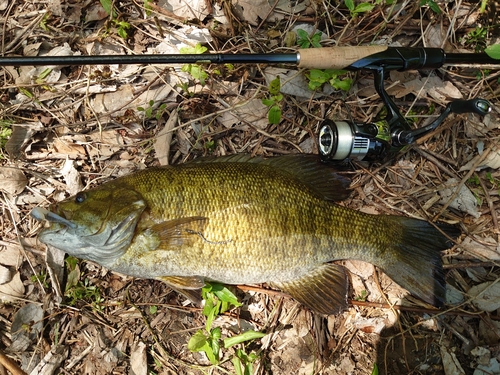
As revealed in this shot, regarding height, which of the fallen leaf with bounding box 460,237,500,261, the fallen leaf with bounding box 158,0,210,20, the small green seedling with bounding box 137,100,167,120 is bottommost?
the fallen leaf with bounding box 460,237,500,261

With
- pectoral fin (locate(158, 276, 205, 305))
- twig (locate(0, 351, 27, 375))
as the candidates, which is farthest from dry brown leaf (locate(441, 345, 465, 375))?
twig (locate(0, 351, 27, 375))

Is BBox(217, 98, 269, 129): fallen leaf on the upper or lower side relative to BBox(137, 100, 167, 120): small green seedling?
lower

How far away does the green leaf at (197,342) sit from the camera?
9.09 feet

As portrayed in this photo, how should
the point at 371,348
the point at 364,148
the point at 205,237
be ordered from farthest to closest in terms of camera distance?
the point at 371,348 → the point at 364,148 → the point at 205,237

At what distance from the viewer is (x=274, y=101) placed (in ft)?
9.61

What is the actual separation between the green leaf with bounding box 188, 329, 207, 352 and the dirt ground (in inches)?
9.2

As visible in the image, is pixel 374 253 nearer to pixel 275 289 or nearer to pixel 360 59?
pixel 275 289

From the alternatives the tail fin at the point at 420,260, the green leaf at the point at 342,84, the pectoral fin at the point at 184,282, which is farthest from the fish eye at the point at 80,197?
the tail fin at the point at 420,260

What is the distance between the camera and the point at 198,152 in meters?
3.06

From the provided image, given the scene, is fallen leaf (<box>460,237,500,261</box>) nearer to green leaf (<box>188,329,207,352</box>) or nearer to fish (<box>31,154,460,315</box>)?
fish (<box>31,154,460,315</box>)

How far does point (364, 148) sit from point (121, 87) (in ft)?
6.68

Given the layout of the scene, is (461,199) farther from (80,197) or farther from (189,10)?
(80,197)

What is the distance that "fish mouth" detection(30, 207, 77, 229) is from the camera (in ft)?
7.63

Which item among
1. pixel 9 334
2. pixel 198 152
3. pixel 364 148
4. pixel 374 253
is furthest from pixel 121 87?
pixel 374 253
